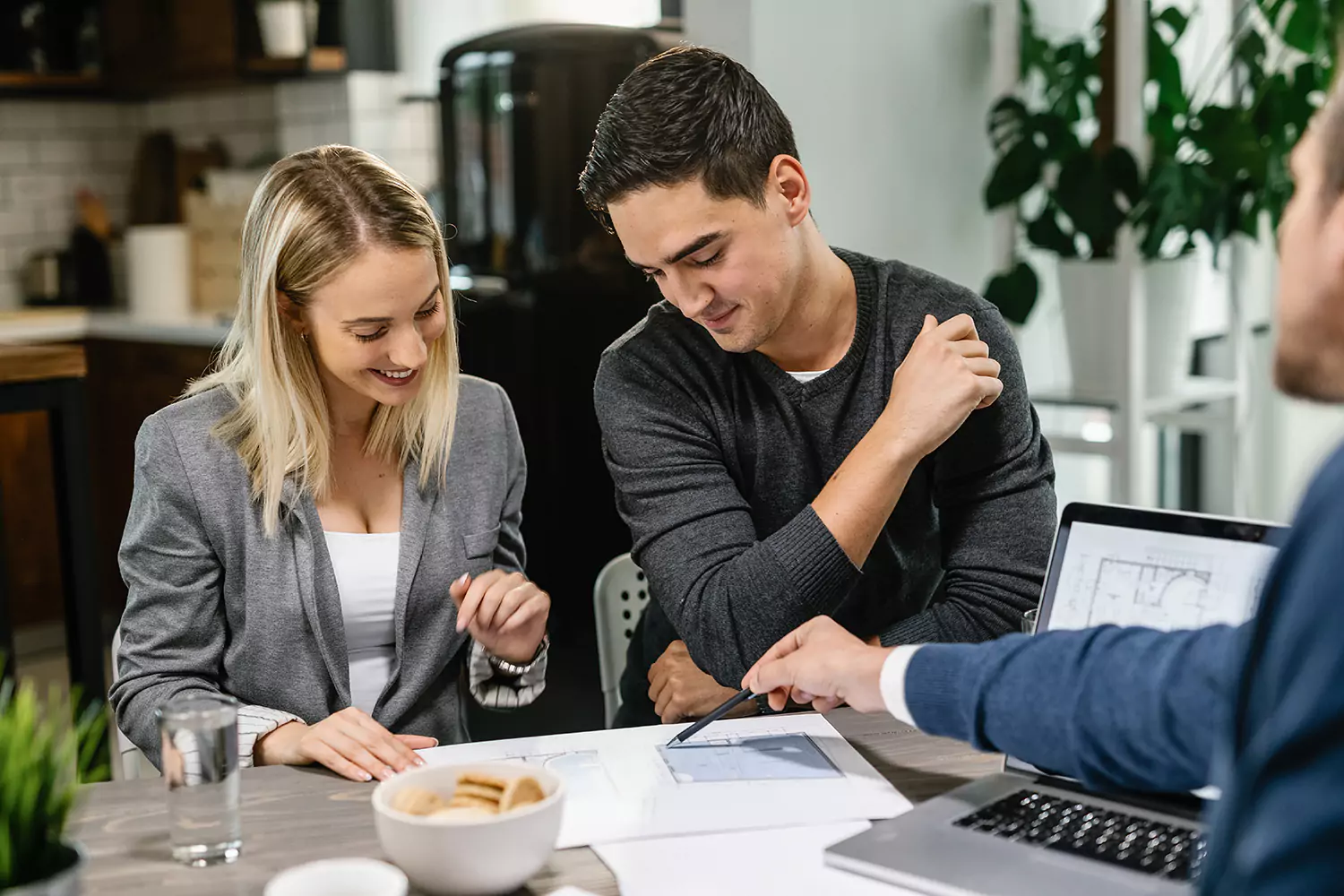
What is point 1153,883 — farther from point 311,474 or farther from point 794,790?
point 311,474

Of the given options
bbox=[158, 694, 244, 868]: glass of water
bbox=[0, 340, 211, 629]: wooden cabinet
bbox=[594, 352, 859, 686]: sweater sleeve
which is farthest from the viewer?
bbox=[0, 340, 211, 629]: wooden cabinet

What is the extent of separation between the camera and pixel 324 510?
1654 millimetres

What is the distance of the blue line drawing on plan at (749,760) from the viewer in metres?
1.24

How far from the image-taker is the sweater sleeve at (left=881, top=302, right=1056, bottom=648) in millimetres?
1563

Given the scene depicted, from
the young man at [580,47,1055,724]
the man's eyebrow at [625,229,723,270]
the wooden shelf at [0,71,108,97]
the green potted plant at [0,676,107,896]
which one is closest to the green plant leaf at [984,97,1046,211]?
the young man at [580,47,1055,724]

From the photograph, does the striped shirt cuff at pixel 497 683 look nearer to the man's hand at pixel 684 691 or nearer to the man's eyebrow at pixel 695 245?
the man's hand at pixel 684 691

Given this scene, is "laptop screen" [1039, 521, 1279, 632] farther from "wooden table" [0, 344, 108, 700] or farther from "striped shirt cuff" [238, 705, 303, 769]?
"wooden table" [0, 344, 108, 700]

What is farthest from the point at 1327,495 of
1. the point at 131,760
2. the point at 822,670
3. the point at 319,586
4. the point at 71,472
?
the point at 71,472

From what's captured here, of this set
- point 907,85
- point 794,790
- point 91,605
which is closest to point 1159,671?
point 794,790

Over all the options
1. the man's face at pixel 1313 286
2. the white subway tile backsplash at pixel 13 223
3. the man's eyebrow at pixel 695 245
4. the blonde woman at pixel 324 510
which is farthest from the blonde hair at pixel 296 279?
the white subway tile backsplash at pixel 13 223

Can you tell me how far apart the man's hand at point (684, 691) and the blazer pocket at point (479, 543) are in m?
0.26

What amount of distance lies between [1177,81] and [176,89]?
347 cm

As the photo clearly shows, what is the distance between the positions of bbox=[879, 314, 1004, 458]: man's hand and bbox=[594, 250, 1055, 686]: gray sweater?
0.41ft

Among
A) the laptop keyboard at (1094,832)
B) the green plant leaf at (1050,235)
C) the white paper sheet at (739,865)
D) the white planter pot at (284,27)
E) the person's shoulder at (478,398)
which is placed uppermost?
the white planter pot at (284,27)
